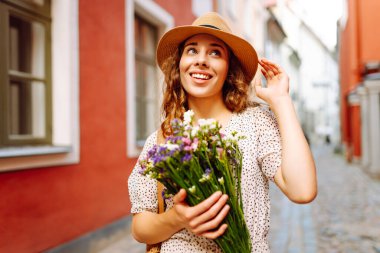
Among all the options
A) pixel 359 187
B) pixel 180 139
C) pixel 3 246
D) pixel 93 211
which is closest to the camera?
pixel 180 139

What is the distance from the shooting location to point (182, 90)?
6.04ft

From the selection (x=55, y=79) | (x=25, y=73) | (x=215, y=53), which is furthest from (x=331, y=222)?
(x=215, y=53)

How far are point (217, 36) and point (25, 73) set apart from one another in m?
3.24

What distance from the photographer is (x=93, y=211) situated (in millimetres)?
5348

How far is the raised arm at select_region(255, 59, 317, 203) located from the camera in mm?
1482

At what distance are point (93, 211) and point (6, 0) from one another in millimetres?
2425

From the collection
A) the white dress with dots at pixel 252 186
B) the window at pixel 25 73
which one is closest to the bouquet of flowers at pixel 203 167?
the white dress with dots at pixel 252 186

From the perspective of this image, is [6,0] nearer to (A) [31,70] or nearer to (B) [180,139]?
(A) [31,70]

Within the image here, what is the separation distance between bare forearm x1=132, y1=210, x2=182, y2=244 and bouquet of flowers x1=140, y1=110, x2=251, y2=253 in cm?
13

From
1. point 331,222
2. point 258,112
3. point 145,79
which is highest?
point 145,79

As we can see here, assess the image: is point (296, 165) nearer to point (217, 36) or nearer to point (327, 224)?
point (217, 36)

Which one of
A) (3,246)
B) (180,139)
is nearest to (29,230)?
(3,246)

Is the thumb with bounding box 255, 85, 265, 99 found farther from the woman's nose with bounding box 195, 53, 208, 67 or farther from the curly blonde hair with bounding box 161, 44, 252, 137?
the woman's nose with bounding box 195, 53, 208, 67

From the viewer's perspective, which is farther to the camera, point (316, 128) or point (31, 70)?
point (316, 128)
